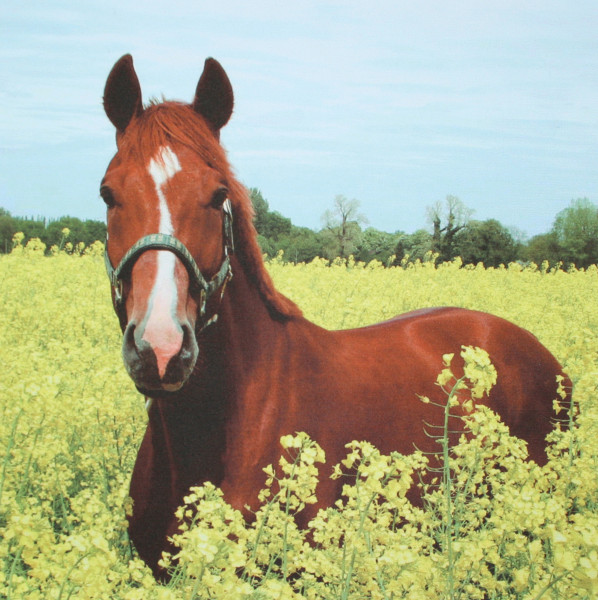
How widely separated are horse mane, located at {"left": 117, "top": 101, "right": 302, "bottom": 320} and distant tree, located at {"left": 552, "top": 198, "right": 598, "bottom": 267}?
5699 cm

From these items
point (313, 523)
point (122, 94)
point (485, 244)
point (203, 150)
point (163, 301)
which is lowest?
point (313, 523)

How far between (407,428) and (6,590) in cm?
199

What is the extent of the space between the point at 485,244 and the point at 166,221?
156 feet

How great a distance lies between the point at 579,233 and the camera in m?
64.6

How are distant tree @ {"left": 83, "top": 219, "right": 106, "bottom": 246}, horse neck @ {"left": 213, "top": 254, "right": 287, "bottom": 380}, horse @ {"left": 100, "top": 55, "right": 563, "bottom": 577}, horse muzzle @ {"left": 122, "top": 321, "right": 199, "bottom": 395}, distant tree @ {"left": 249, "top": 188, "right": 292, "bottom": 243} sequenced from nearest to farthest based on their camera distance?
horse muzzle @ {"left": 122, "top": 321, "right": 199, "bottom": 395}, horse @ {"left": 100, "top": 55, "right": 563, "bottom": 577}, horse neck @ {"left": 213, "top": 254, "right": 287, "bottom": 380}, distant tree @ {"left": 83, "top": 219, "right": 106, "bottom": 246}, distant tree @ {"left": 249, "top": 188, "right": 292, "bottom": 243}

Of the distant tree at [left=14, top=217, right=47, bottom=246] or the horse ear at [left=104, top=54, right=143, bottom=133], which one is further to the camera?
the distant tree at [left=14, top=217, right=47, bottom=246]

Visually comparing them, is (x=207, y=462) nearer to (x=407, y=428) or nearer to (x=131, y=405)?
(x=407, y=428)

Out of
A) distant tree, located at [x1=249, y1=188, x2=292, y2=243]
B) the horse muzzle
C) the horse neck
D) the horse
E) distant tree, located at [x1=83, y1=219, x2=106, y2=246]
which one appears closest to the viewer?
the horse muzzle

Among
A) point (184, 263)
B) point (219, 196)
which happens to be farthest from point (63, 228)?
point (184, 263)

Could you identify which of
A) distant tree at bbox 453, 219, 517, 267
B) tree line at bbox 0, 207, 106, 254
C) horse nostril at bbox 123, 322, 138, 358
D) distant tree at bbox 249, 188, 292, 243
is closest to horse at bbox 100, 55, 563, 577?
horse nostril at bbox 123, 322, 138, 358

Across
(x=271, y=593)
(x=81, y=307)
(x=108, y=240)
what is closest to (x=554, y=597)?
(x=271, y=593)

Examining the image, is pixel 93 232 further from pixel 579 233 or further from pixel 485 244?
pixel 579 233

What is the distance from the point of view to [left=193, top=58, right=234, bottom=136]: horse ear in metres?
2.65

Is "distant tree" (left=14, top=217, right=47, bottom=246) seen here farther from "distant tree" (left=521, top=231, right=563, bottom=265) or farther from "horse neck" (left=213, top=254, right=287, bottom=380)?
"distant tree" (left=521, top=231, right=563, bottom=265)
